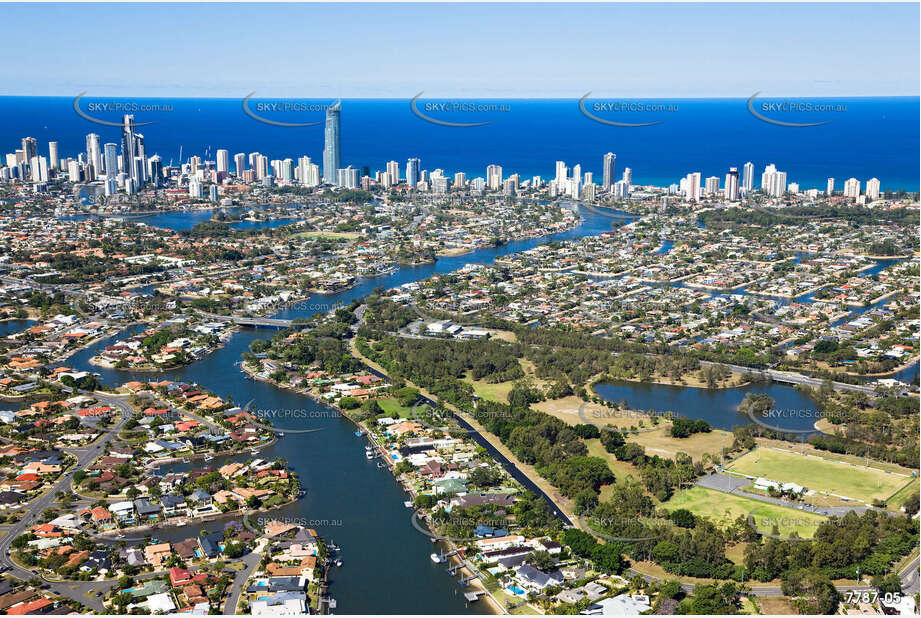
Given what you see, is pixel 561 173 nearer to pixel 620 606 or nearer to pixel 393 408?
pixel 393 408

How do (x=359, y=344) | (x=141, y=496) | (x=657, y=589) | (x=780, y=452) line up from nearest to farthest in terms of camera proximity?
1. (x=657, y=589)
2. (x=141, y=496)
3. (x=780, y=452)
4. (x=359, y=344)

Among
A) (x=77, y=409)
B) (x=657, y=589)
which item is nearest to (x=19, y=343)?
(x=77, y=409)

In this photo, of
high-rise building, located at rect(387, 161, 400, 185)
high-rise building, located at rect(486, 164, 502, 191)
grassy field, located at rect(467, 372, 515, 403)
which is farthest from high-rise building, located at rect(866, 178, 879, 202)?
grassy field, located at rect(467, 372, 515, 403)

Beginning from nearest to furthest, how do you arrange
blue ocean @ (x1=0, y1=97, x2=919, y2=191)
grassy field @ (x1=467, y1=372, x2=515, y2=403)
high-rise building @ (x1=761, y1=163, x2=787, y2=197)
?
grassy field @ (x1=467, y1=372, x2=515, y2=403) → high-rise building @ (x1=761, y1=163, x2=787, y2=197) → blue ocean @ (x1=0, y1=97, x2=919, y2=191)

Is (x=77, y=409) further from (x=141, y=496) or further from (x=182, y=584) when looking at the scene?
(x=182, y=584)

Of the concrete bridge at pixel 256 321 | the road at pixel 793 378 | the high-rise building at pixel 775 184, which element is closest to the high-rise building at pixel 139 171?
the concrete bridge at pixel 256 321

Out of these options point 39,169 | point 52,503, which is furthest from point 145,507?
point 39,169

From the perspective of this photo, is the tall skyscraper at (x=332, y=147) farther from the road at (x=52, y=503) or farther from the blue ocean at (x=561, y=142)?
the road at (x=52, y=503)

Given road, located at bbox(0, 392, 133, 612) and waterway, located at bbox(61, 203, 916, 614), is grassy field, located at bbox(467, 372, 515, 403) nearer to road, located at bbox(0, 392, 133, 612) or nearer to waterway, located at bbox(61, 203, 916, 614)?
waterway, located at bbox(61, 203, 916, 614)
